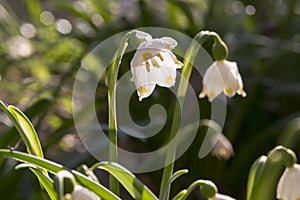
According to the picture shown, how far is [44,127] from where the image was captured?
2652 millimetres

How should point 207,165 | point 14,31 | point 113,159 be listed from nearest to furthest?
point 113,159, point 207,165, point 14,31

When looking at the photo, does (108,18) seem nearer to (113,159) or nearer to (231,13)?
(231,13)

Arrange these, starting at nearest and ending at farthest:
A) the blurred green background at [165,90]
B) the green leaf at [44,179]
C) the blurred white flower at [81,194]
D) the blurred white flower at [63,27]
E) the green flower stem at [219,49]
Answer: the blurred white flower at [81,194] < the green leaf at [44,179] < the green flower stem at [219,49] < the blurred green background at [165,90] < the blurred white flower at [63,27]

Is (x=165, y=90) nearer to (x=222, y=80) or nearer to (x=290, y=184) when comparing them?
(x=222, y=80)

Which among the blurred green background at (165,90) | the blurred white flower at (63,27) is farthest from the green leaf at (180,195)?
the blurred white flower at (63,27)

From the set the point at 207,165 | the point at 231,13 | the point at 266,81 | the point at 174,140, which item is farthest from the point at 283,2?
the point at 174,140

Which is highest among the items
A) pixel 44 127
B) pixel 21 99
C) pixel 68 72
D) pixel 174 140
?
pixel 174 140

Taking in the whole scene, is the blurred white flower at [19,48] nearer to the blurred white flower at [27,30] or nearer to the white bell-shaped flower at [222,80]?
the blurred white flower at [27,30]

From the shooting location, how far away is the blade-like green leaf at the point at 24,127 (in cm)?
103

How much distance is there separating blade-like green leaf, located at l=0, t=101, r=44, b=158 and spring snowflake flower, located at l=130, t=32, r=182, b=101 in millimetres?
162

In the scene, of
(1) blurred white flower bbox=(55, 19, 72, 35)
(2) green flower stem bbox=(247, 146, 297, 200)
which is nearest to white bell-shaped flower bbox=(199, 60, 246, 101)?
(2) green flower stem bbox=(247, 146, 297, 200)

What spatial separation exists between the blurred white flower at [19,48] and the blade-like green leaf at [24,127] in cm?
158

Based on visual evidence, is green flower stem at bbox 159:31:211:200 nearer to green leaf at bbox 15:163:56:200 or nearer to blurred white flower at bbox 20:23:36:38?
green leaf at bbox 15:163:56:200

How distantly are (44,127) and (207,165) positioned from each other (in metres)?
0.84
